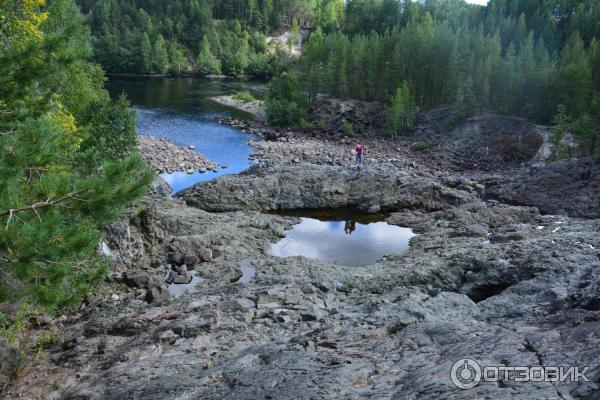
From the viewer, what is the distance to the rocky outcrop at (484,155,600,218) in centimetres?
3641

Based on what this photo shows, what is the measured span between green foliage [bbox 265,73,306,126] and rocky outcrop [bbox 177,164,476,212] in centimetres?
3402

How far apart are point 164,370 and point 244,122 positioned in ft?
203

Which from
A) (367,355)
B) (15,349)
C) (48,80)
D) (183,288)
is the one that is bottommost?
(183,288)

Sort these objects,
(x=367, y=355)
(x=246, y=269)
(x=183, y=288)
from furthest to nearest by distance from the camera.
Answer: (x=246, y=269) → (x=183, y=288) → (x=367, y=355)

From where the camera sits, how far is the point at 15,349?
15.1 meters

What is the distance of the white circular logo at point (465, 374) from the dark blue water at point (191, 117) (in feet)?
110

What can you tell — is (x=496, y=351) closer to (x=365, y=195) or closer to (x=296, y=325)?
(x=296, y=325)

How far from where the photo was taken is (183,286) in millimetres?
24031

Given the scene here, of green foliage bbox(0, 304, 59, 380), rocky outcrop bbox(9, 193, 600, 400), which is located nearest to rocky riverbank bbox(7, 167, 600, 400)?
rocky outcrop bbox(9, 193, 600, 400)

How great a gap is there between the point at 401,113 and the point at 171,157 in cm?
3364

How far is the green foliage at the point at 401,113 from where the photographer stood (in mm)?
67500

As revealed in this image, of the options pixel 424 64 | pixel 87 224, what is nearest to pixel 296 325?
pixel 87 224

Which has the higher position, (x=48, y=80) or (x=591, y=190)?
(x=48, y=80)

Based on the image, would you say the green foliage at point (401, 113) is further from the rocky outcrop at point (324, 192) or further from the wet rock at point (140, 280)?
the wet rock at point (140, 280)
